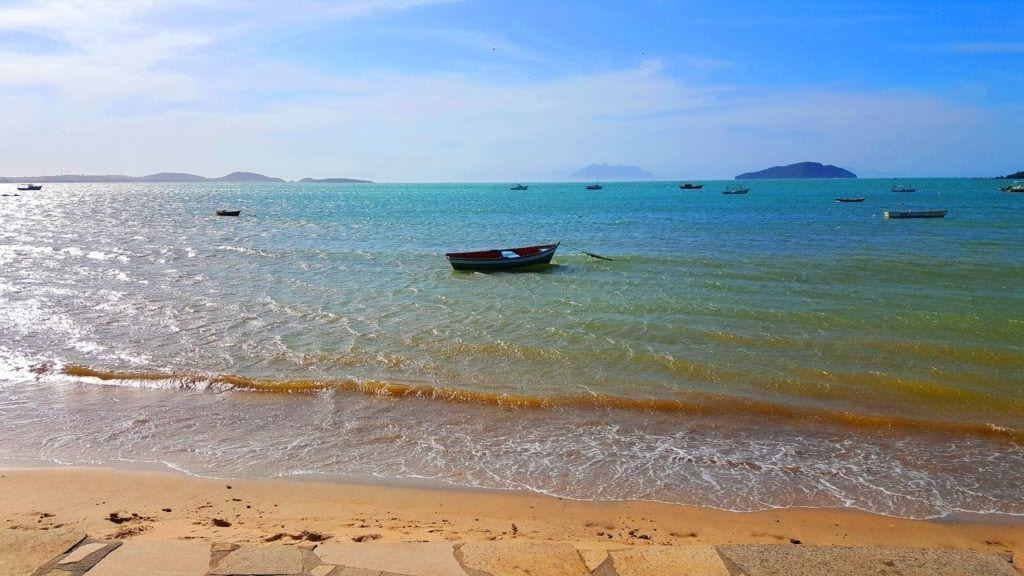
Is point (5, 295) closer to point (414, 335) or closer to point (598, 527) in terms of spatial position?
point (414, 335)

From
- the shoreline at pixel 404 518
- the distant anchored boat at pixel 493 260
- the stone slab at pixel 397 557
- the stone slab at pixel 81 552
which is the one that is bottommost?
the shoreline at pixel 404 518

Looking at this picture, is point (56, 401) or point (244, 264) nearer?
point (56, 401)

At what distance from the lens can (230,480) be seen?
8.59 m

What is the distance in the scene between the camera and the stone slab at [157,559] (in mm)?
5266

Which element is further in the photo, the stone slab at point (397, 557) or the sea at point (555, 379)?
the sea at point (555, 379)

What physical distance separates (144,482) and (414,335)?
816 cm

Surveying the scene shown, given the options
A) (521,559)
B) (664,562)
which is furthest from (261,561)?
(664,562)

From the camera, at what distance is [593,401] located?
1158cm

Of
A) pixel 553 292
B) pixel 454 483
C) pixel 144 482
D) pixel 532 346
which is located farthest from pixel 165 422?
pixel 553 292

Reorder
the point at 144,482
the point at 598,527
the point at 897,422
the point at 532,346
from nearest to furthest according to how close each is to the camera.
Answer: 1. the point at 598,527
2. the point at 144,482
3. the point at 897,422
4. the point at 532,346

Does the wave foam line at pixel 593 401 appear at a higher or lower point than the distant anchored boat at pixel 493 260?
lower

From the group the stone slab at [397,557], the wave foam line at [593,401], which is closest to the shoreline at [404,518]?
the stone slab at [397,557]

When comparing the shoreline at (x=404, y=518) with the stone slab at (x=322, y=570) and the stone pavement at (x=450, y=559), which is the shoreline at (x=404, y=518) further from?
the stone slab at (x=322, y=570)

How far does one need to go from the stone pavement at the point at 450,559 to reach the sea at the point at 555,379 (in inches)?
80.2
